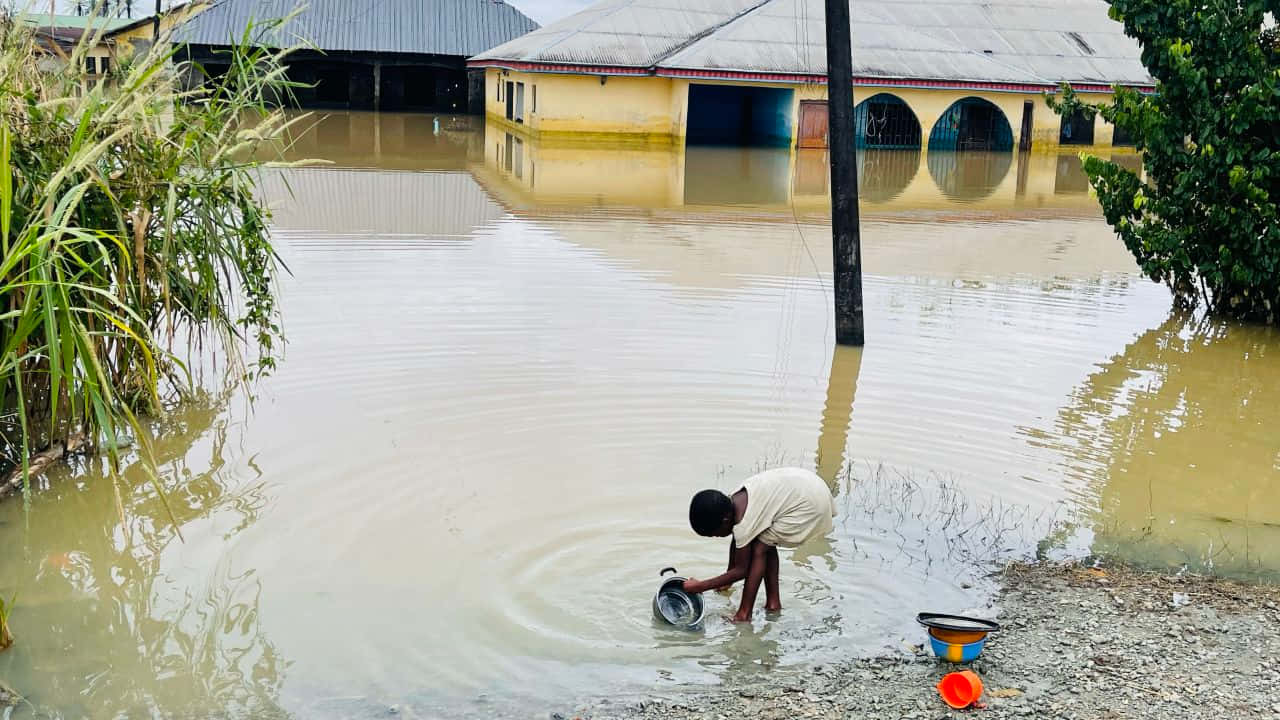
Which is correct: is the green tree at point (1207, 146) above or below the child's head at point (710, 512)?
above

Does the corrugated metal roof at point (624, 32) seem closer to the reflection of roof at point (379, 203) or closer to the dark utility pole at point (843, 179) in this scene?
the reflection of roof at point (379, 203)

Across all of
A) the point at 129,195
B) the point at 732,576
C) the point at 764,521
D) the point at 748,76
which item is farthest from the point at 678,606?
the point at 748,76

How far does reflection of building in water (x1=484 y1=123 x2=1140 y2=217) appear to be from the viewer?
23.1 meters

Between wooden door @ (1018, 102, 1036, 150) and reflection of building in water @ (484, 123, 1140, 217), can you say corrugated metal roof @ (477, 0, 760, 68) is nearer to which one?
reflection of building in water @ (484, 123, 1140, 217)

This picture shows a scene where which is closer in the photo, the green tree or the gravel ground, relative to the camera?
the gravel ground

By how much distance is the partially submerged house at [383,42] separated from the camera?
1772 inches

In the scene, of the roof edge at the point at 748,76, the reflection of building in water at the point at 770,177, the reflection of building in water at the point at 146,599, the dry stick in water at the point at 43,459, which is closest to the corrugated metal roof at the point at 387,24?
the reflection of building in water at the point at 770,177

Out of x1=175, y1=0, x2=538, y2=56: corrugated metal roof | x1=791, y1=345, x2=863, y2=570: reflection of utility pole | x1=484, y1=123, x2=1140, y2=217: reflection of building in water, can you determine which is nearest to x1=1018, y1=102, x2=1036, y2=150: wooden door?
x1=484, y1=123, x2=1140, y2=217: reflection of building in water

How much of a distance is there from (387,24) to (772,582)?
145 feet

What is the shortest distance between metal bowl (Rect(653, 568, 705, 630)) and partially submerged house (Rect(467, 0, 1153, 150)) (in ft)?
92.6

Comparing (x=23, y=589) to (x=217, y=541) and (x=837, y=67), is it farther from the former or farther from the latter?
(x=837, y=67)

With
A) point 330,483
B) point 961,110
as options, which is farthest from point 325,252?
point 961,110

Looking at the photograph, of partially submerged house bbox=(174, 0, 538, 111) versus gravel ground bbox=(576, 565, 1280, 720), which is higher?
partially submerged house bbox=(174, 0, 538, 111)

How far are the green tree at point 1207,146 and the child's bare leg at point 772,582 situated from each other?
8561 millimetres
